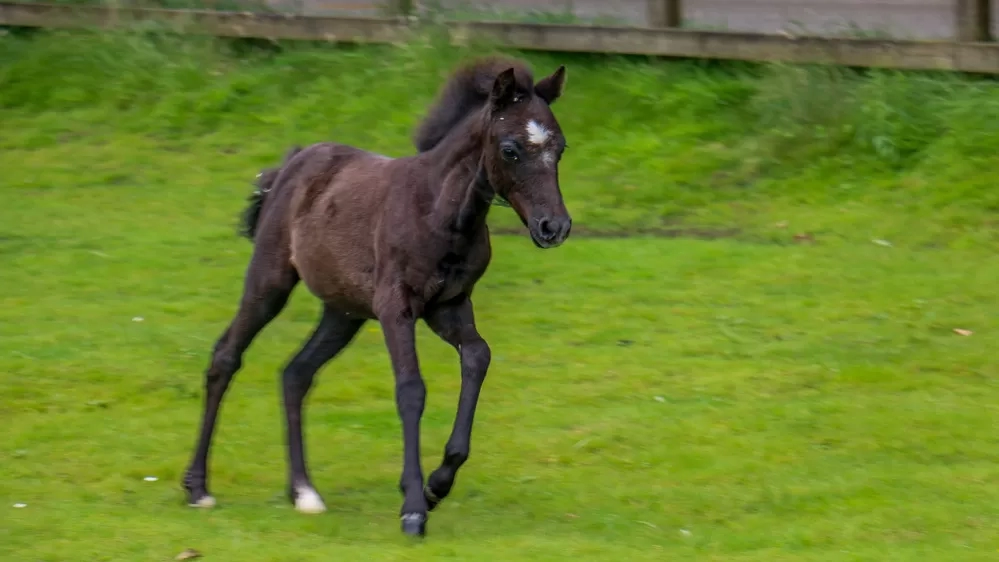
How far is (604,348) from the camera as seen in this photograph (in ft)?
32.2

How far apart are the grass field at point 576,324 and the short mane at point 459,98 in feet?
5.80

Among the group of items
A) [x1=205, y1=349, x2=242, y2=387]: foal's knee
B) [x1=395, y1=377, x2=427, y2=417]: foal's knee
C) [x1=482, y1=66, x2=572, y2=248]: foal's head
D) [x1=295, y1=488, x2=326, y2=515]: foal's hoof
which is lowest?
[x1=295, y1=488, x2=326, y2=515]: foal's hoof

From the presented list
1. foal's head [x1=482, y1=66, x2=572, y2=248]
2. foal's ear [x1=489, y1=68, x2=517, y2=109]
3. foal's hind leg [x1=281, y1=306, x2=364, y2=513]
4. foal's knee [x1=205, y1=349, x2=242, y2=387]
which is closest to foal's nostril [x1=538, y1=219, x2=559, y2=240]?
foal's head [x1=482, y1=66, x2=572, y2=248]

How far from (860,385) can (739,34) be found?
19.0 feet

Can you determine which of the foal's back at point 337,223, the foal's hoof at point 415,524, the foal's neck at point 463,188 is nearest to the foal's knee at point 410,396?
the foal's hoof at point 415,524

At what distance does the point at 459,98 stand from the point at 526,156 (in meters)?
0.80

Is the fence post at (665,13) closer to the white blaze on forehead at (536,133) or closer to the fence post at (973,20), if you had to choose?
the fence post at (973,20)

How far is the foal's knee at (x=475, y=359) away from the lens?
6.60m

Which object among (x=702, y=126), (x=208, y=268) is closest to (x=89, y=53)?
(x=208, y=268)

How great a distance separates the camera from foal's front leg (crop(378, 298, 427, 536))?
20.9ft

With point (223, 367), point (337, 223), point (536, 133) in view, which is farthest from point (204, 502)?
point (536, 133)

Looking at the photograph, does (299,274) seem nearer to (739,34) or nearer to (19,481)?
(19,481)

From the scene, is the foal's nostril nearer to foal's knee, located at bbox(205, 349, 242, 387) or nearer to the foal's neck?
the foal's neck

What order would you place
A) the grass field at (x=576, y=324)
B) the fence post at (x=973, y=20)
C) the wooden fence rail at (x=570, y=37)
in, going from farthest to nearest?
the wooden fence rail at (x=570, y=37), the fence post at (x=973, y=20), the grass field at (x=576, y=324)
